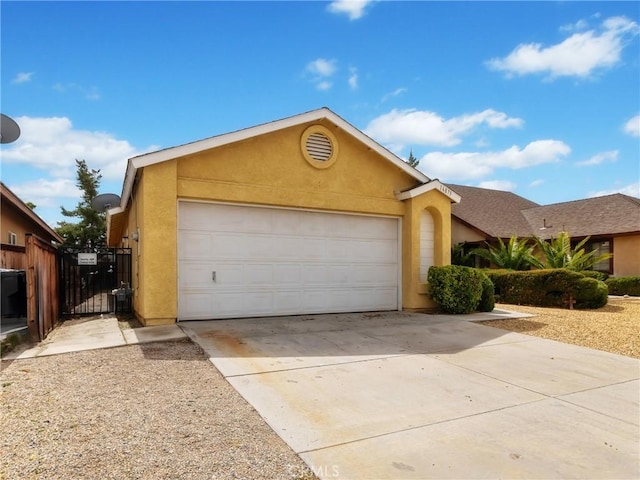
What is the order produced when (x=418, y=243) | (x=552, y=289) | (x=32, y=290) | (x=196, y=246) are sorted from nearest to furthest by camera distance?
1. (x=32, y=290)
2. (x=196, y=246)
3. (x=418, y=243)
4. (x=552, y=289)

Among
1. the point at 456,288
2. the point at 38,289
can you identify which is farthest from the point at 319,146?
the point at 38,289

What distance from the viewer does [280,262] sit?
32.6 feet

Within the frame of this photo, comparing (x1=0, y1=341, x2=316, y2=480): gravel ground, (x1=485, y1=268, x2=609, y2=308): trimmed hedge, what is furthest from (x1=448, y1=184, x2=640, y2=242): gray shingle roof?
(x1=0, y1=341, x2=316, y2=480): gravel ground

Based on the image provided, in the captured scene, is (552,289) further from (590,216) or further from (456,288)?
(590,216)

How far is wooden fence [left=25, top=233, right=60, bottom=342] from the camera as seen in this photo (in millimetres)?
7164

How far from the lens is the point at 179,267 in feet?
29.1

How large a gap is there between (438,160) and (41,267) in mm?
33170

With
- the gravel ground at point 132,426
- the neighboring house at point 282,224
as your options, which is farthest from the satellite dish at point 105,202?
the gravel ground at point 132,426

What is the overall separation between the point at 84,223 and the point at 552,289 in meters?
38.4

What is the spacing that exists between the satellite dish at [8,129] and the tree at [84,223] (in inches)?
1369

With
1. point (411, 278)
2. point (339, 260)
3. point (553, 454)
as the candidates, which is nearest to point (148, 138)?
point (339, 260)

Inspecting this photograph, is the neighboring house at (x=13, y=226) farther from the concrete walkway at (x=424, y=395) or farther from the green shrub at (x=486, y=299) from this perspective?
the green shrub at (x=486, y=299)

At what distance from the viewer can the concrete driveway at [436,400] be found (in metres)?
3.32

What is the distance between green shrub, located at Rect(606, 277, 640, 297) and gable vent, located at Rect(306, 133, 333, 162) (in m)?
15.9
